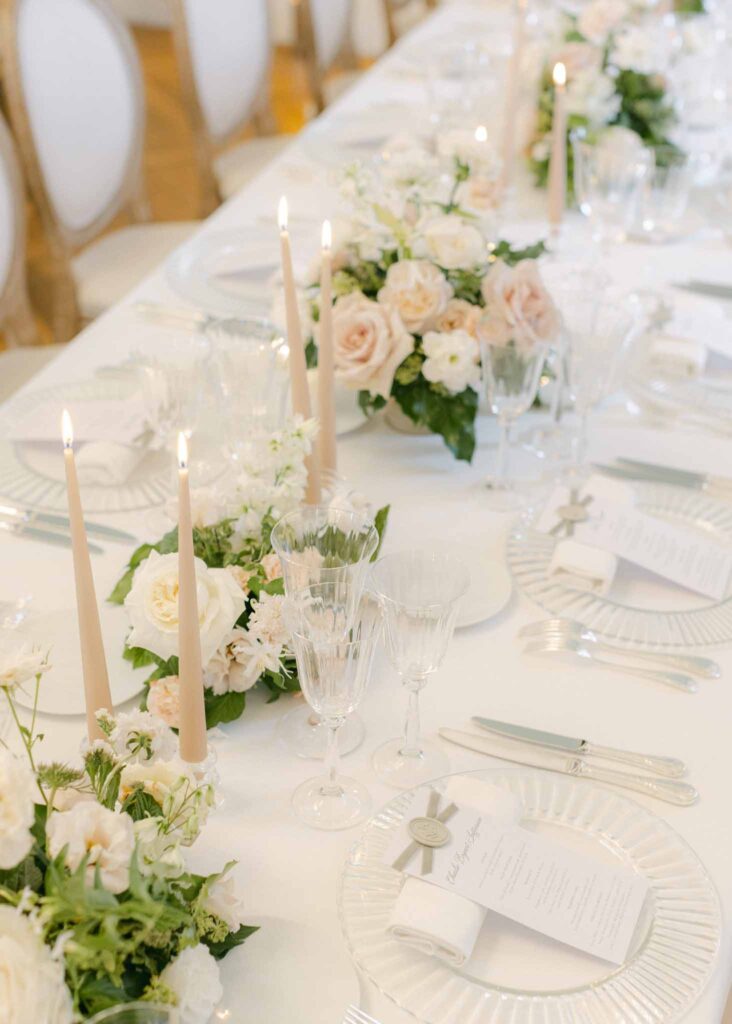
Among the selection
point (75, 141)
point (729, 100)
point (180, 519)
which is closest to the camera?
point (180, 519)

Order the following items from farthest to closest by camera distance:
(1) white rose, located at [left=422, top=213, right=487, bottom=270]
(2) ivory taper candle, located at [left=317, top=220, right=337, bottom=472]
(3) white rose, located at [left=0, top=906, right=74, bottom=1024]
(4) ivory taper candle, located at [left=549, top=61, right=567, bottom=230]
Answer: (4) ivory taper candle, located at [left=549, top=61, right=567, bottom=230], (1) white rose, located at [left=422, top=213, right=487, bottom=270], (2) ivory taper candle, located at [left=317, top=220, right=337, bottom=472], (3) white rose, located at [left=0, top=906, right=74, bottom=1024]

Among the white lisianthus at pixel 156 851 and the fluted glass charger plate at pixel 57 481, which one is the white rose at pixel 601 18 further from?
the white lisianthus at pixel 156 851

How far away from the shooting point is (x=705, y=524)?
1.42 m

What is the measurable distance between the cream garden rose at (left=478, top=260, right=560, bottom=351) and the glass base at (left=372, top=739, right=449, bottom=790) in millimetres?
508

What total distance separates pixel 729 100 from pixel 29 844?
2.65 m

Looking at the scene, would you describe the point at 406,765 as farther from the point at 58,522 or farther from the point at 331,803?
the point at 58,522

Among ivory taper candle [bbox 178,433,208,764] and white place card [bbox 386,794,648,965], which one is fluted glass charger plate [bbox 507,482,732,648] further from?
ivory taper candle [bbox 178,433,208,764]

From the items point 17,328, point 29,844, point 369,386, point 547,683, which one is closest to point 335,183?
point 369,386

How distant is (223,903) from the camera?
0.82m

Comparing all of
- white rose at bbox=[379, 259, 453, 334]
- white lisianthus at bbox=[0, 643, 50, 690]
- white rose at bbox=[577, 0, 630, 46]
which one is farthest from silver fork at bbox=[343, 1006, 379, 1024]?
white rose at bbox=[577, 0, 630, 46]

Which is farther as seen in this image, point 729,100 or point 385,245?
point 729,100

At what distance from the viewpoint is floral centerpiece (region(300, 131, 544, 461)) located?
4.75 feet

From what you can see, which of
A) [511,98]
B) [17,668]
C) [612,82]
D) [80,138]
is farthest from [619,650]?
[80,138]

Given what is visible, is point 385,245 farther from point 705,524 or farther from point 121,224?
point 121,224
